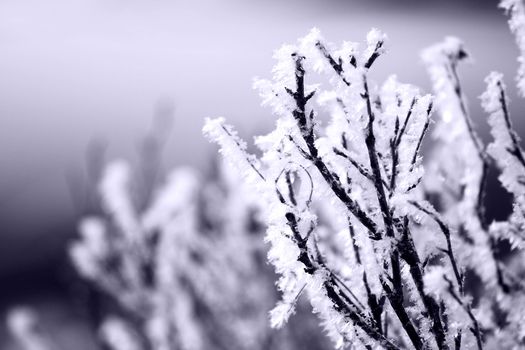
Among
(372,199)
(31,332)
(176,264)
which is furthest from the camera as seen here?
(31,332)

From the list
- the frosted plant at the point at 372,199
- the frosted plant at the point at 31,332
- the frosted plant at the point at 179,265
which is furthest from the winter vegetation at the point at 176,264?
the frosted plant at the point at 372,199

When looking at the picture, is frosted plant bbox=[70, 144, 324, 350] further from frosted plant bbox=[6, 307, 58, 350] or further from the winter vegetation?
frosted plant bbox=[6, 307, 58, 350]

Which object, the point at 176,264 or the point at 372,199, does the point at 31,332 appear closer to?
the point at 176,264

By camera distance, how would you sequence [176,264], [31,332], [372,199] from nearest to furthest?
[372,199] < [176,264] < [31,332]

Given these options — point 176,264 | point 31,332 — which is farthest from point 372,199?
point 31,332

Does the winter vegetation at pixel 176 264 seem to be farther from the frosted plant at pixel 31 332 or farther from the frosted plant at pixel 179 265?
the frosted plant at pixel 31 332

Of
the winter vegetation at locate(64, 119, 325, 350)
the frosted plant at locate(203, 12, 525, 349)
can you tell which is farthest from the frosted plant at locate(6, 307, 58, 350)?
the frosted plant at locate(203, 12, 525, 349)

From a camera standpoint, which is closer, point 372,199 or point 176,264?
point 372,199

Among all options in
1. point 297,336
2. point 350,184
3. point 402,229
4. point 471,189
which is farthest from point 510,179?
point 297,336
